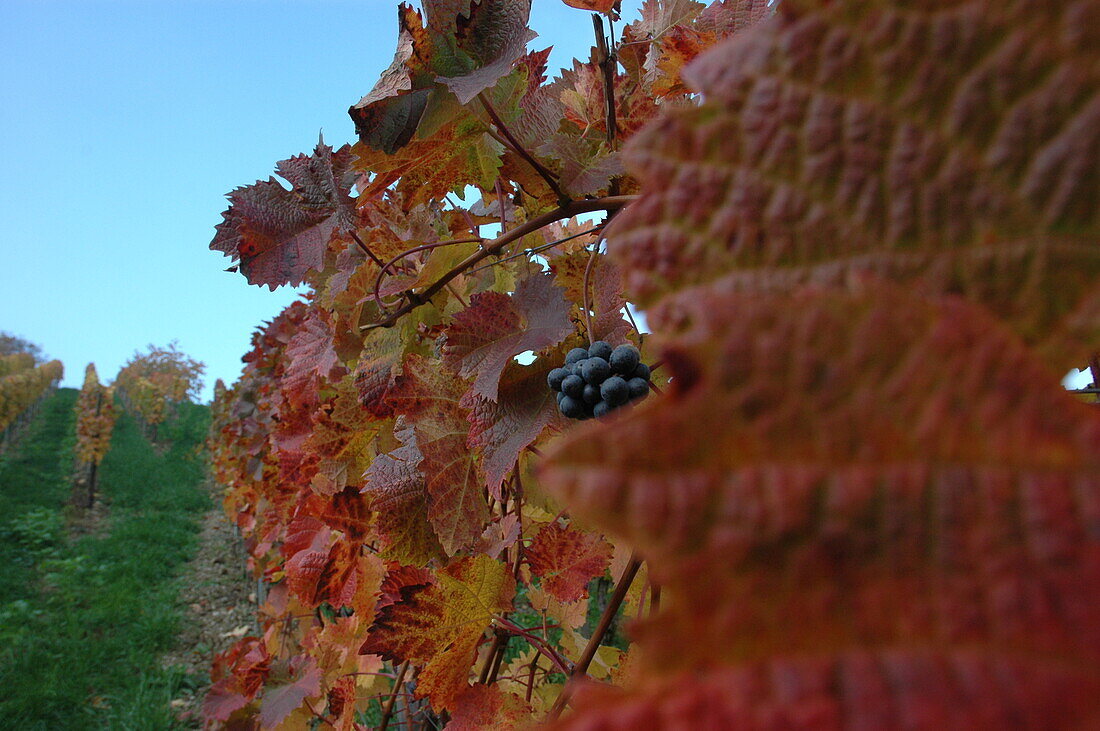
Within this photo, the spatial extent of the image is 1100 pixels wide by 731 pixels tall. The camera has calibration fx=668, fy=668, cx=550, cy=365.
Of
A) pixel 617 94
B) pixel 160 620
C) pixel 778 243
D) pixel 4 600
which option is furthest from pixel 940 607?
pixel 4 600

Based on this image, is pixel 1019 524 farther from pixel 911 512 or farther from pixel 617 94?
pixel 617 94

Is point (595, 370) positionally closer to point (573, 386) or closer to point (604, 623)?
point (573, 386)

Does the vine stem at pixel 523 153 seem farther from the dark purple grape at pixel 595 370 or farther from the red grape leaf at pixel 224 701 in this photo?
the red grape leaf at pixel 224 701

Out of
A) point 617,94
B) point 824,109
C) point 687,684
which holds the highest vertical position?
point 617,94

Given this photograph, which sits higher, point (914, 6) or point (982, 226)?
point (914, 6)

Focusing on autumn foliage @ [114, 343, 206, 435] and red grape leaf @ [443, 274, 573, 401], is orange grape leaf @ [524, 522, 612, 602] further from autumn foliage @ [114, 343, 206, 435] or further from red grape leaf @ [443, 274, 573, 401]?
autumn foliage @ [114, 343, 206, 435]

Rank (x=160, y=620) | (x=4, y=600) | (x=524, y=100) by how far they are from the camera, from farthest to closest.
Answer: (x=4, y=600), (x=160, y=620), (x=524, y=100)
